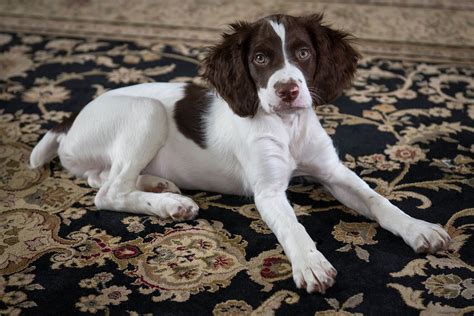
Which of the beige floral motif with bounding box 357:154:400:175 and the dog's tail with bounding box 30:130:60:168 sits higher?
the beige floral motif with bounding box 357:154:400:175

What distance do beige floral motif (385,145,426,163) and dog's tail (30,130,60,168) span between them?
135 centimetres

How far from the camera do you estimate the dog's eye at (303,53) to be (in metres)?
2.19

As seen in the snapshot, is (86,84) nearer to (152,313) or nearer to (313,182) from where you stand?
(313,182)

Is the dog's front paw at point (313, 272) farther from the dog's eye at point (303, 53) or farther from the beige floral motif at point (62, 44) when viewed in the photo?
the beige floral motif at point (62, 44)

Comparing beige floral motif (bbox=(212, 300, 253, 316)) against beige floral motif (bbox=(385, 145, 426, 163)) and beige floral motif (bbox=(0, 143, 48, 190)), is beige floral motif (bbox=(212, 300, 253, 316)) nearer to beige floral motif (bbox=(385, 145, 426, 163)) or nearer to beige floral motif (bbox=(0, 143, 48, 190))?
beige floral motif (bbox=(0, 143, 48, 190))

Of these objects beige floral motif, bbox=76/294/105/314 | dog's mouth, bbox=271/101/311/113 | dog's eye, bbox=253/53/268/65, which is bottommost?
beige floral motif, bbox=76/294/105/314

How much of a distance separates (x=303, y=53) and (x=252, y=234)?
616mm

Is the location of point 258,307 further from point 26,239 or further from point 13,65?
point 13,65

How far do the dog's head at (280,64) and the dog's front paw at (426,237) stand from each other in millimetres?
509

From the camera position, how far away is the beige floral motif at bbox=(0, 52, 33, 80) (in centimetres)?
373

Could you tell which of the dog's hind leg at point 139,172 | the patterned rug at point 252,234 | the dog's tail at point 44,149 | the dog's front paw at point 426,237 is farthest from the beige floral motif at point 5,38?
the dog's front paw at point 426,237

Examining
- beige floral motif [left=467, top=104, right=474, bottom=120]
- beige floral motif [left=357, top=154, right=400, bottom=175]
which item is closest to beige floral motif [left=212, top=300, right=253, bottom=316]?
beige floral motif [left=357, top=154, right=400, bottom=175]

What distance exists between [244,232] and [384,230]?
1.51ft

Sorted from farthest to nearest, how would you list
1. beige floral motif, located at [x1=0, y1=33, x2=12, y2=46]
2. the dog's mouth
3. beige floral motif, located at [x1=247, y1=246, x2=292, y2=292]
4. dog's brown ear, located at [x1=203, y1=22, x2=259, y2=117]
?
beige floral motif, located at [x1=0, y1=33, x2=12, y2=46], dog's brown ear, located at [x1=203, y1=22, x2=259, y2=117], the dog's mouth, beige floral motif, located at [x1=247, y1=246, x2=292, y2=292]
